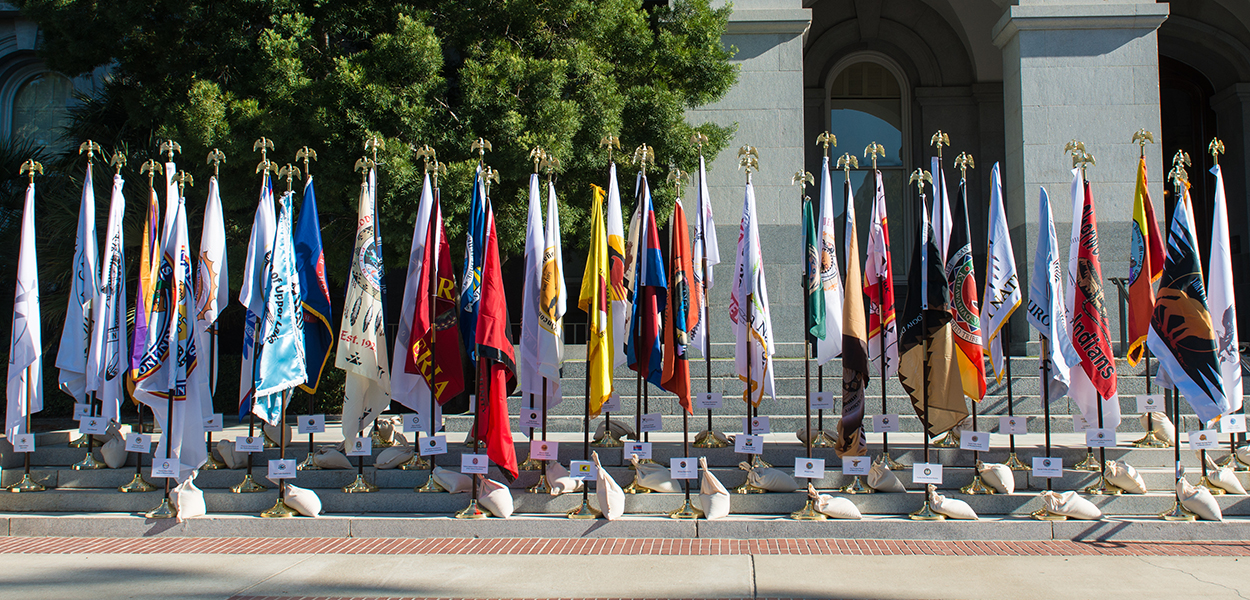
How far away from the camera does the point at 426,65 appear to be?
1123cm

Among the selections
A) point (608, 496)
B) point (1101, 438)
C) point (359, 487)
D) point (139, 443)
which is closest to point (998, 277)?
point (1101, 438)

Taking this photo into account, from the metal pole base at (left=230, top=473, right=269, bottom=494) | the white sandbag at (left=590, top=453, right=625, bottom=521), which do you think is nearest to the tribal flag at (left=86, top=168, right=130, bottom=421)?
the metal pole base at (left=230, top=473, right=269, bottom=494)

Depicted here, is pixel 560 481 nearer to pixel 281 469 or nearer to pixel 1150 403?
pixel 281 469

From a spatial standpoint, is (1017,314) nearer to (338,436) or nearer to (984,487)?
(984,487)

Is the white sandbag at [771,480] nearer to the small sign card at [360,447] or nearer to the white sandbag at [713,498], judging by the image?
the white sandbag at [713,498]

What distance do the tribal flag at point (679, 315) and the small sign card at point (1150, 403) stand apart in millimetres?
4495

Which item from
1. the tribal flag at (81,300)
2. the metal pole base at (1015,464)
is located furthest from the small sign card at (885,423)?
the tribal flag at (81,300)

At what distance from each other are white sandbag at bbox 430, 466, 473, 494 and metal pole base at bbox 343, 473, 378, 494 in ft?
2.15

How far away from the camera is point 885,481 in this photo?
317 inches

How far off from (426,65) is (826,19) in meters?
11.3

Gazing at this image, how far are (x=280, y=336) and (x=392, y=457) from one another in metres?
1.77

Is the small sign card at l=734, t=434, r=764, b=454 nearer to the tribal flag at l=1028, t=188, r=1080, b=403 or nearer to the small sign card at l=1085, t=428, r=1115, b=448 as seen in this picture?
the tribal flag at l=1028, t=188, r=1080, b=403

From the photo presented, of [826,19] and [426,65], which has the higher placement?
[826,19]

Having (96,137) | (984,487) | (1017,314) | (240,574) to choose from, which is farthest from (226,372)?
(1017,314)
